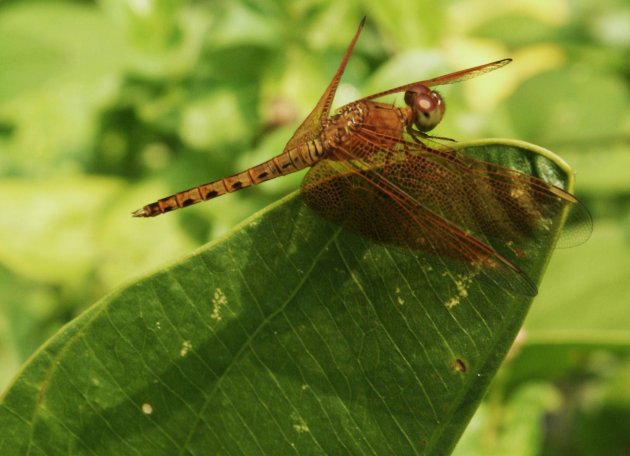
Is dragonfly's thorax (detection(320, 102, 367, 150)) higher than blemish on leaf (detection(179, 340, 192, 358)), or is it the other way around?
dragonfly's thorax (detection(320, 102, 367, 150))

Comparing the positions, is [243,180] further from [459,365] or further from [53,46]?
[53,46]

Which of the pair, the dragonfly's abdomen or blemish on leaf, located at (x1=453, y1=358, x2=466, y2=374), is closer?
blemish on leaf, located at (x1=453, y1=358, x2=466, y2=374)

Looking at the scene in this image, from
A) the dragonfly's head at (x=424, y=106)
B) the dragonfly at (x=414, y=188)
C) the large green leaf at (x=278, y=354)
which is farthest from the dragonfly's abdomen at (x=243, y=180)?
the large green leaf at (x=278, y=354)

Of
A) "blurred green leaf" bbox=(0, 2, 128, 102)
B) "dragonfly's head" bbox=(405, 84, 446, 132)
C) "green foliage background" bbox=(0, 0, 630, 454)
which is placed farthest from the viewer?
"blurred green leaf" bbox=(0, 2, 128, 102)

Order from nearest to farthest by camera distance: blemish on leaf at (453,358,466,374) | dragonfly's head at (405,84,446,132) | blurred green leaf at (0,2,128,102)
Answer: blemish on leaf at (453,358,466,374), dragonfly's head at (405,84,446,132), blurred green leaf at (0,2,128,102)

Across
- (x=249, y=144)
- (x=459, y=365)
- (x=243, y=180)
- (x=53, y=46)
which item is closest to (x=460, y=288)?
(x=459, y=365)

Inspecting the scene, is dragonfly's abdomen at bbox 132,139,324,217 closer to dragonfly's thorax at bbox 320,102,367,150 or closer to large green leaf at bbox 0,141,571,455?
dragonfly's thorax at bbox 320,102,367,150

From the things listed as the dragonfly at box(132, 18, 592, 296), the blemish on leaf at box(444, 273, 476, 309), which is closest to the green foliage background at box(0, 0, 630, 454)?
the dragonfly at box(132, 18, 592, 296)
